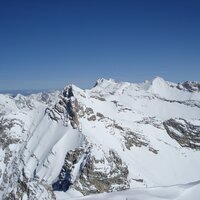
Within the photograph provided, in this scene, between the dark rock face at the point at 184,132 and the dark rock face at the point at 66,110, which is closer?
the dark rock face at the point at 66,110

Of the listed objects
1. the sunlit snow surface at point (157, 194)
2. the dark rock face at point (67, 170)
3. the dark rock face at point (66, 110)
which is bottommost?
the dark rock face at point (67, 170)

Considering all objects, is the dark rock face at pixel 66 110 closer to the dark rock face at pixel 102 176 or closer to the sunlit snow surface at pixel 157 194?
the dark rock face at pixel 102 176

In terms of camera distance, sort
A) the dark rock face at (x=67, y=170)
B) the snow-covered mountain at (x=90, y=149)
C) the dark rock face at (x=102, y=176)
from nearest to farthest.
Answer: the dark rock face at (x=102, y=176), the dark rock face at (x=67, y=170), the snow-covered mountain at (x=90, y=149)

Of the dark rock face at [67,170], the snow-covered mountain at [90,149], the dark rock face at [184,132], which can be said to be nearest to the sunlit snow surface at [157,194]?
the snow-covered mountain at [90,149]

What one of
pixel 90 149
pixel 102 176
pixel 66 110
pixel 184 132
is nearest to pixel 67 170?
pixel 90 149

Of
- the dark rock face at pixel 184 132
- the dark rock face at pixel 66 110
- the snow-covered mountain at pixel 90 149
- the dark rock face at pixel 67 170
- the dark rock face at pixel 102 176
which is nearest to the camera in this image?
the dark rock face at pixel 102 176

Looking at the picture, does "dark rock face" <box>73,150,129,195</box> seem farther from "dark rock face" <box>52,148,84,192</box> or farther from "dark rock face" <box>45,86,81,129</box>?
"dark rock face" <box>45,86,81,129</box>

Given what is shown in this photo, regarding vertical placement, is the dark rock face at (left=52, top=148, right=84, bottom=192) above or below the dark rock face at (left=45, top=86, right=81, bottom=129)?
below

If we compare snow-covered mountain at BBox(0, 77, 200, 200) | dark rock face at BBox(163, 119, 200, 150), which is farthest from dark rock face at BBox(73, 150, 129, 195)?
dark rock face at BBox(163, 119, 200, 150)
